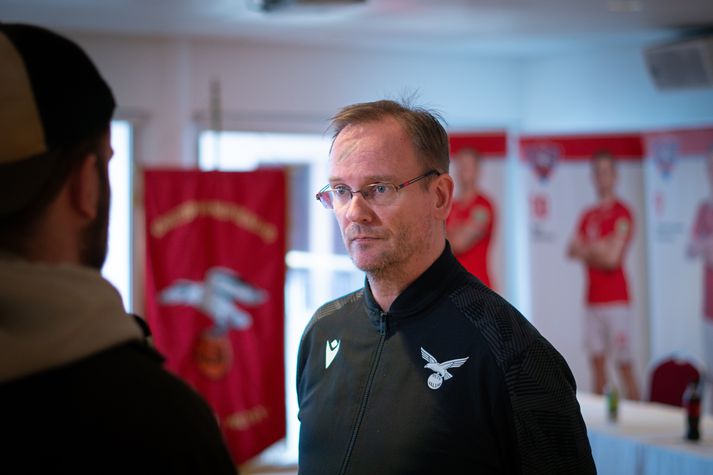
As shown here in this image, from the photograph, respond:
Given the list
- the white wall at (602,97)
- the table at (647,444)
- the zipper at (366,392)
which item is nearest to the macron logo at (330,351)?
the zipper at (366,392)

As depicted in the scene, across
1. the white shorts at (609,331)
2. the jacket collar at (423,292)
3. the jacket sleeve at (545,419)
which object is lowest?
the white shorts at (609,331)

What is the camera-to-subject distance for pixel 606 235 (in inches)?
240

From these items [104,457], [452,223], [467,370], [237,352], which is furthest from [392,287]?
[452,223]

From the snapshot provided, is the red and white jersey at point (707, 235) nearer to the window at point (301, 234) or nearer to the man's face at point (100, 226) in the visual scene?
the window at point (301, 234)

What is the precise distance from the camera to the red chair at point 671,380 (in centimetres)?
496

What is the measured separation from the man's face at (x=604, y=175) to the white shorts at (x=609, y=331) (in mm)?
792

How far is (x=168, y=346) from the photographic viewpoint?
514 cm

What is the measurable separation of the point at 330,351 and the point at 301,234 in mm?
4399

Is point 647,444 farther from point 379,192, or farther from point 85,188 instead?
point 85,188

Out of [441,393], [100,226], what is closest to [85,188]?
[100,226]

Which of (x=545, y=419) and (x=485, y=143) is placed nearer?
(x=545, y=419)

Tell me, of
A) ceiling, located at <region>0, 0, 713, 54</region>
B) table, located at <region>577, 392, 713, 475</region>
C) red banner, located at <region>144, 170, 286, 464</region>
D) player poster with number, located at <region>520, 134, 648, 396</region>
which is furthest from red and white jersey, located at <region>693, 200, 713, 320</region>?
red banner, located at <region>144, 170, 286, 464</region>

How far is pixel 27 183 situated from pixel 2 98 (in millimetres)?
82

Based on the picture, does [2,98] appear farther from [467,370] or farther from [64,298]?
[467,370]
